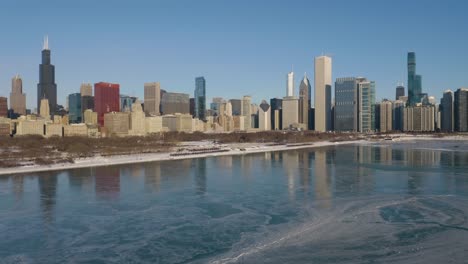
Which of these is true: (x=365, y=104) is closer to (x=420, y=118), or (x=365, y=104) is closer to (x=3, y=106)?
(x=420, y=118)

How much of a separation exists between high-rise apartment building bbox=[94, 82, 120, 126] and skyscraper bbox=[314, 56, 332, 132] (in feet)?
219

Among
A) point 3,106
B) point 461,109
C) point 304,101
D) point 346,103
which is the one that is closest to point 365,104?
point 346,103

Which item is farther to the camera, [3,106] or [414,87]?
[414,87]

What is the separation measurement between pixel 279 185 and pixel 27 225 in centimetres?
1233

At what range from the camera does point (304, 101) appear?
16125 cm

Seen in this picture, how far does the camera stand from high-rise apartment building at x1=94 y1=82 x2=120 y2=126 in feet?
468

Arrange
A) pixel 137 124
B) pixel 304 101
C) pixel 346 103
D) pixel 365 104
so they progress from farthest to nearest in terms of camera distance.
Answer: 1. pixel 304 101
2. pixel 346 103
3. pixel 365 104
4. pixel 137 124

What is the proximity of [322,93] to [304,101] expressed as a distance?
1504 centimetres

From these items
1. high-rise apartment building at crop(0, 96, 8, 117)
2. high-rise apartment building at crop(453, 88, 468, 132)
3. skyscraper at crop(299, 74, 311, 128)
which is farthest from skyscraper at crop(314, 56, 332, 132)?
high-rise apartment building at crop(0, 96, 8, 117)

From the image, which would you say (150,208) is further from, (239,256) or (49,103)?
(49,103)

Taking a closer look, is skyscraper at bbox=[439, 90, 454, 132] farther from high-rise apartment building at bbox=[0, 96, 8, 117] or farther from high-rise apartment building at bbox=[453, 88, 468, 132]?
high-rise apartment building at bbox=[0, 96, 8, 117]

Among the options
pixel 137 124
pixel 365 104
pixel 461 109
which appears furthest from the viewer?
pixel 365 104

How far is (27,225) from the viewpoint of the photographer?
559 inches

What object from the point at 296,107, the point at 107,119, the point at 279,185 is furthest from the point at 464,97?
the point at 279,185
